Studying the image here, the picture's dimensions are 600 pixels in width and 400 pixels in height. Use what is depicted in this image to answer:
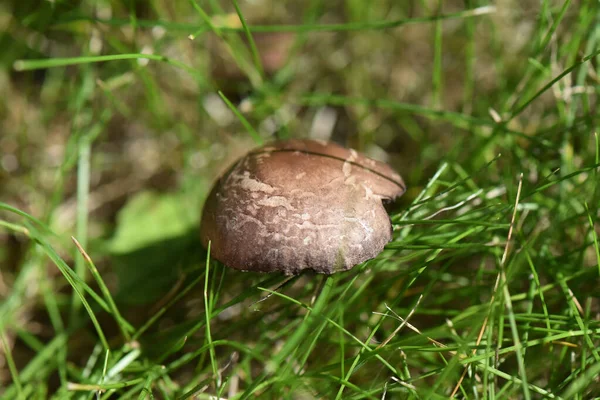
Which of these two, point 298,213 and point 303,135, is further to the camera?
point 303,135

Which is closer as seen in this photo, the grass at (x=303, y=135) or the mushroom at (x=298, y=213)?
the mushroom at (x=298, y=213)

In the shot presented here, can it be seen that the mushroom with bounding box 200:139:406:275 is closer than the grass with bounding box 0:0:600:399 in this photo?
Yes

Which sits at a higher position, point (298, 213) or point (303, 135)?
point (298, 213)

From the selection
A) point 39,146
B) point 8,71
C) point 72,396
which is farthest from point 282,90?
point 72,396
